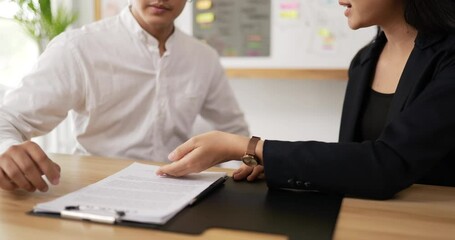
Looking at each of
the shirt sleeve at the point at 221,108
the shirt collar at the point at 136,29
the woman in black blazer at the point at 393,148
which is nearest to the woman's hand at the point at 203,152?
the woman in black blazer at the point at 393,148

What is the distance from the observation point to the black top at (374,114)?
1299mm

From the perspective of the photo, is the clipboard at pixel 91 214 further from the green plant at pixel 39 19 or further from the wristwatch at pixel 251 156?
the green plant at pixel 39 19

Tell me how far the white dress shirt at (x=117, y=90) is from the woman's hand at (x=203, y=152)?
0.57 meters

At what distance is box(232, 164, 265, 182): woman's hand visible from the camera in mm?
1081

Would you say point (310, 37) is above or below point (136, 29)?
below

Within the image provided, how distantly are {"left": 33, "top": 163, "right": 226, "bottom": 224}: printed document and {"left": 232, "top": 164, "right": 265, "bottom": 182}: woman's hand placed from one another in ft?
0.12

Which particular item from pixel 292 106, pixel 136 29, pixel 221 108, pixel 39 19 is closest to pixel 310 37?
pixel 292 106

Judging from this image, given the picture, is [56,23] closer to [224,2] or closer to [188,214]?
[224,2]

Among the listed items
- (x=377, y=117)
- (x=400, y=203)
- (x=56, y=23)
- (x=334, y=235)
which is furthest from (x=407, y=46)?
(x=56, y=23)

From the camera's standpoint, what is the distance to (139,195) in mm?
892

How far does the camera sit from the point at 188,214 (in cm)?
82

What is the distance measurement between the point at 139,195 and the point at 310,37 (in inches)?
80.4

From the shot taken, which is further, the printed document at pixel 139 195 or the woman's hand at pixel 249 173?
the woman's hand at pixel 249 173

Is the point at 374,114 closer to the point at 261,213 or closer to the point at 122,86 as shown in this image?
the point at 261,213
